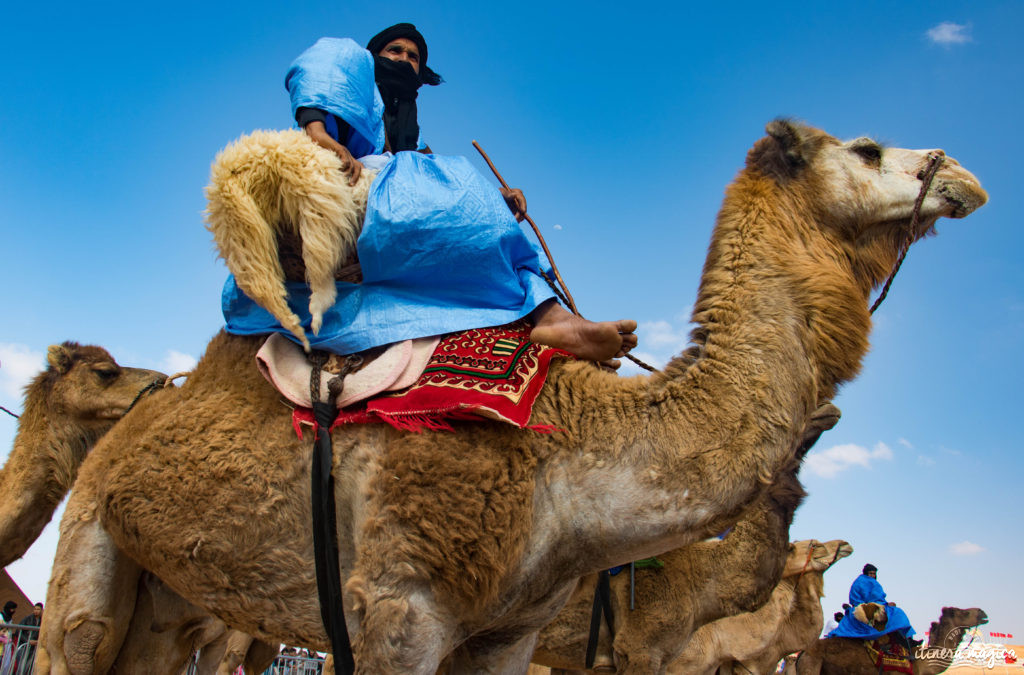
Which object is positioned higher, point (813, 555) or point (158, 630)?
point (813, 555)

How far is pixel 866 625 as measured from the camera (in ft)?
38.3

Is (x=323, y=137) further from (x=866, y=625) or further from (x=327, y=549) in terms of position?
(x=866, y=625)

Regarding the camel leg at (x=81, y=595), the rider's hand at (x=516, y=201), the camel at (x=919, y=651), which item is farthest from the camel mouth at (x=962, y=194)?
the camel at (x=919, y=651)

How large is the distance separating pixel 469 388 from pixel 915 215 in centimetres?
185

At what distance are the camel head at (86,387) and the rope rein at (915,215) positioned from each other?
4.14m

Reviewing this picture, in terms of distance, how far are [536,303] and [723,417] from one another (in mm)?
840

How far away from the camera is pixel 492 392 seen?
253 cm

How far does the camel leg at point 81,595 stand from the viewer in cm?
330

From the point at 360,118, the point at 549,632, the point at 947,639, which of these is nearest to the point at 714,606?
the point at 549,632

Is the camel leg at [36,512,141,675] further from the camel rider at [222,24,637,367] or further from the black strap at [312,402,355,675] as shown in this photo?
the black strap at [312,402,355,675]

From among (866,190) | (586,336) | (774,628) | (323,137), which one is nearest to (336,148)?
(323,137)

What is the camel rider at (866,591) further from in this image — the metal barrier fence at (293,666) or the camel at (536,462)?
the camel at (536,462)

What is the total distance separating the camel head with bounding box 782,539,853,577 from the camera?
417 inches

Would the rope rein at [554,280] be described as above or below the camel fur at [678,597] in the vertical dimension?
above
